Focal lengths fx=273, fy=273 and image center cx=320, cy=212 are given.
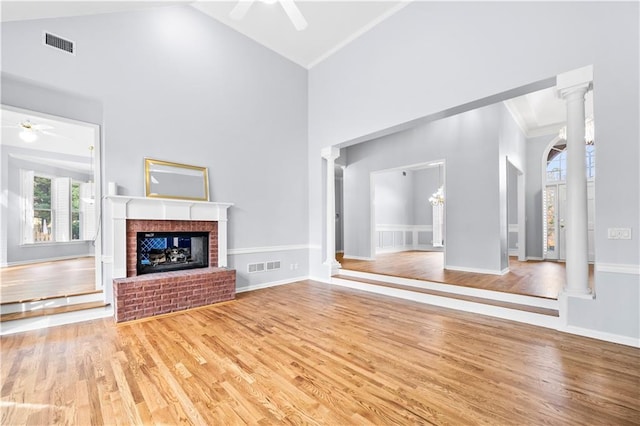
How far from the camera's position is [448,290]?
13.6 feet

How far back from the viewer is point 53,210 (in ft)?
24.6

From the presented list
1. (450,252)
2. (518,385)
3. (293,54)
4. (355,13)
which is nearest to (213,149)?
(293,54)

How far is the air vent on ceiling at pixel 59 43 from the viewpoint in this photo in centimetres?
318

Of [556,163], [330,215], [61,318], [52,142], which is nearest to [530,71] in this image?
[330,215]

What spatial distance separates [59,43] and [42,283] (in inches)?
140

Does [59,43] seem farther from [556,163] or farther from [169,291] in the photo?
[556,163]

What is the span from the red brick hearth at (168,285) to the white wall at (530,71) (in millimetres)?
3200

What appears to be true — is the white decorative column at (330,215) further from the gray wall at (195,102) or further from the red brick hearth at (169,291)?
the red brick hearth at (169,291)

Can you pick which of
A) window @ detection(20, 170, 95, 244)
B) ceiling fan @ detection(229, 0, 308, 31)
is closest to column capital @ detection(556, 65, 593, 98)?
ceiling fan @ detection(229, 0, 308, 31)

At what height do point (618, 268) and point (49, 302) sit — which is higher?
point (618, 268)

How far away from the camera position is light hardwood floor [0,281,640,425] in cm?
165

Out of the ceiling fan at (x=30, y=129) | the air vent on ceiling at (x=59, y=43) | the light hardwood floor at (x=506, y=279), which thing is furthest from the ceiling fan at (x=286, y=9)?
the ceiling fan at (x=30, y=129)

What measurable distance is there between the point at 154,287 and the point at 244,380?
2177 millimetres

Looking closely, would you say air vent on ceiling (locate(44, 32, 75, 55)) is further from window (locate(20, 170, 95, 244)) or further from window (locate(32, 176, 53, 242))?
window (locate(32, 176, 53, 242))
